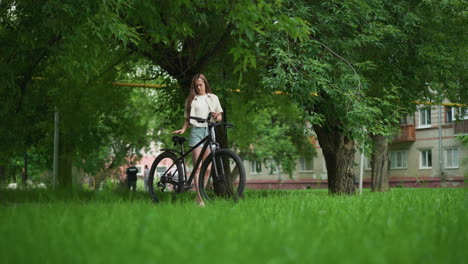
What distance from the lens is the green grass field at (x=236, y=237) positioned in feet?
10.5

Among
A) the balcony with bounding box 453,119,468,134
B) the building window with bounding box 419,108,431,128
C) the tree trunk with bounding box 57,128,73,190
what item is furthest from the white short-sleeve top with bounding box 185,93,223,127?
the building window with bounding box 419,108,431,128

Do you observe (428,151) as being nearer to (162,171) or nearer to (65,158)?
(65,158)

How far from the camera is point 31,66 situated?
32.9 ft

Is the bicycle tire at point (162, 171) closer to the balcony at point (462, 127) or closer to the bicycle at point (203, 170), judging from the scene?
the bicycle at point (203, 170)

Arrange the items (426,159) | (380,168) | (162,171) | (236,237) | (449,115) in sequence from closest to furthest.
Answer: (236,237) → (162,171) → (380,168) → (449,115) → (426,159)

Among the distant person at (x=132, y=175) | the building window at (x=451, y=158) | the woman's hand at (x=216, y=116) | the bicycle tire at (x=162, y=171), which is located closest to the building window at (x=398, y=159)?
the building window at (x=451, y=158)

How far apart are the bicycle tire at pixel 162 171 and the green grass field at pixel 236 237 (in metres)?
3.04

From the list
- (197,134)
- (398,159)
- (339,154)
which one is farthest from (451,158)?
(197,134)

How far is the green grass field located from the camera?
3.21m

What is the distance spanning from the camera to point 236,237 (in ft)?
13.3

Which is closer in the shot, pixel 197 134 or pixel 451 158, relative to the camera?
pixel 197 134

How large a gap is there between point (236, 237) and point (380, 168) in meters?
22.9

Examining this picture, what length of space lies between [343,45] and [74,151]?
1409 centimetres

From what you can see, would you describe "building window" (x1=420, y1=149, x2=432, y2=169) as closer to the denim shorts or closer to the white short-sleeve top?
the white short-sleeve top
